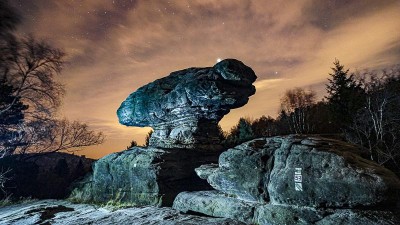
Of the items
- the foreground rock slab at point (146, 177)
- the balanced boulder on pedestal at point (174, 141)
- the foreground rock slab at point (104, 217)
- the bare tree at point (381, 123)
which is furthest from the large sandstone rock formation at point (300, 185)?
the bare tree at point (381, 123)

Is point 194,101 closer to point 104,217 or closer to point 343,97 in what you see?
point 104,217

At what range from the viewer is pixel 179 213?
26.6 feet

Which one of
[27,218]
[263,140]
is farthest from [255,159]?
[27,218]

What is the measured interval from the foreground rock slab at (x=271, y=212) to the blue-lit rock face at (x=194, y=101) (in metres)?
4.70

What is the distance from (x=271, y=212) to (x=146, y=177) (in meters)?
6.27

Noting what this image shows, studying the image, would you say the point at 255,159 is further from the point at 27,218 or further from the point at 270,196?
the point at 27,218

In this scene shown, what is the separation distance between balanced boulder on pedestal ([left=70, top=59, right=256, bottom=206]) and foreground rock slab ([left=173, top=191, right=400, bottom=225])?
7.42ft

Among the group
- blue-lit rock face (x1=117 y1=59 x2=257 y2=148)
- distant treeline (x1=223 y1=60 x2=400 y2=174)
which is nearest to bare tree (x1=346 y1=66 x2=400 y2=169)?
distant treeline (x1=223 y1=60 x2=400 y2=174)

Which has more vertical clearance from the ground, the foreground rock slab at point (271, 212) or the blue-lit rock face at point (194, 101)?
the blue-lit rock face at point (194, 101)

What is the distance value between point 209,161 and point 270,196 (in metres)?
6.33

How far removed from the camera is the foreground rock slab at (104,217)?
7215 mm

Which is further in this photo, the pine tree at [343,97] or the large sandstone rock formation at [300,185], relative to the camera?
the pine tree at [343,97]

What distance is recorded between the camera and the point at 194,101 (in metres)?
12.9

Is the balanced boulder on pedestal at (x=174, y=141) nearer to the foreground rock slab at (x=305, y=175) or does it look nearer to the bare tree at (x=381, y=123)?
the foreground rock slab at (x=305, y=175)
